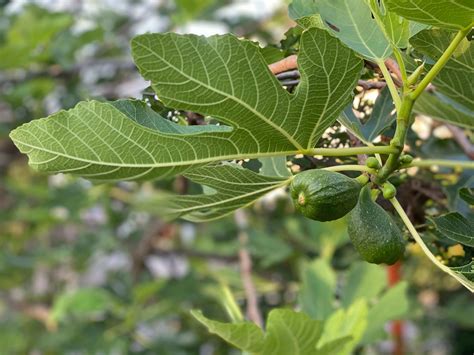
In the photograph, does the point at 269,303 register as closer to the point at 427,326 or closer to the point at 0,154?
the point at 427,326

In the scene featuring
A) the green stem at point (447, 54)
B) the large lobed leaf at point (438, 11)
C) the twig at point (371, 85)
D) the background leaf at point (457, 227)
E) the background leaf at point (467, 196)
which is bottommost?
the background leaf at point (457, 227)

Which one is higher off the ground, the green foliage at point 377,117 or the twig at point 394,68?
the twig at point 394,68

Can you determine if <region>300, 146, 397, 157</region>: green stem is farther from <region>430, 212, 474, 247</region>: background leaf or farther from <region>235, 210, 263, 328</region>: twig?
<region>235, 210, 263, 328</region>: twig

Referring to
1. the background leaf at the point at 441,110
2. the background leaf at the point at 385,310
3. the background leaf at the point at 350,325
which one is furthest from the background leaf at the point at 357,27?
the background leaf at the point at 385,310

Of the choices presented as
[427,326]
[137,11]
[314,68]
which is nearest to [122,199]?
[137,11]

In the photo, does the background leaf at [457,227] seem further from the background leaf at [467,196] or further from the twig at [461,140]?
the twig at [461,140]

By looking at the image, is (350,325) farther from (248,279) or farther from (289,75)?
(248,279)

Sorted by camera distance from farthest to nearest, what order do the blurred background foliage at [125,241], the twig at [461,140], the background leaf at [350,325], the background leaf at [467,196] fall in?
the blurred background foliage at [125,241] < the twig at [461,140] < the background leaf at [350,325] < the background leaf at [467,196]

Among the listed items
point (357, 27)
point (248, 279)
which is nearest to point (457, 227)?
point (357, 27)

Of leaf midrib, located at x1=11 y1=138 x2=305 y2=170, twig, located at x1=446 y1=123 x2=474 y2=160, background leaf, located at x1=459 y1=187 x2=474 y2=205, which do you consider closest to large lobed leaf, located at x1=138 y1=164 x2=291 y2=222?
leaf midrib, located at x1=11 y1=138 x2=305 y2=170
